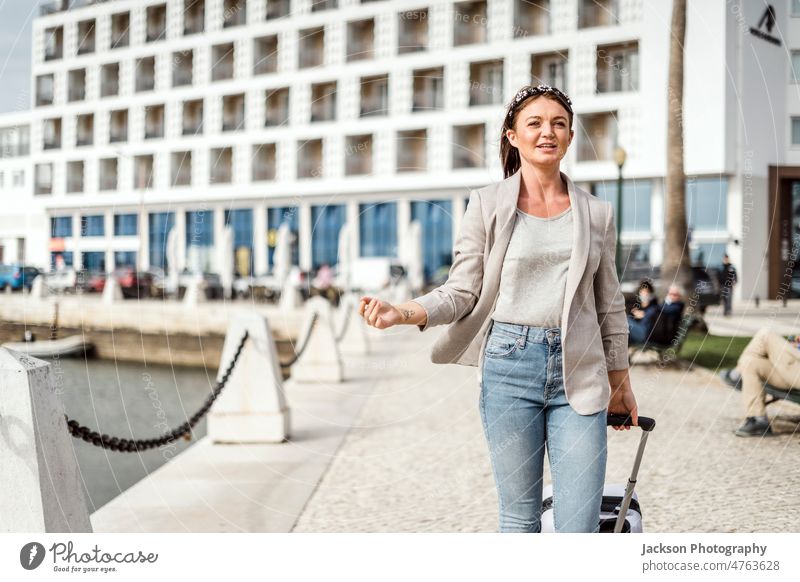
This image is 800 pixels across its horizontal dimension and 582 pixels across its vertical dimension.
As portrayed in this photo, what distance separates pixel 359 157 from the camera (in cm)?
1831

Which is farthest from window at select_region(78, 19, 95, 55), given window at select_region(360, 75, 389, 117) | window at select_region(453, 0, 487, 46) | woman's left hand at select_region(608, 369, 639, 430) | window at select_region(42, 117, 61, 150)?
window at select_region(360, 75, 389, 117)

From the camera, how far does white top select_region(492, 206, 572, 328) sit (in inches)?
106

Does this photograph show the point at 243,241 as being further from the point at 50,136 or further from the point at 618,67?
the point at 50,136

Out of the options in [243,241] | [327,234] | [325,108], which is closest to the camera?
[325,108]

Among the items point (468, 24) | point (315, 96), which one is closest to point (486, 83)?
point (468, 24)

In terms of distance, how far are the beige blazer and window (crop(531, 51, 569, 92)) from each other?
509 inches

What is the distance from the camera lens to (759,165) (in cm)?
472

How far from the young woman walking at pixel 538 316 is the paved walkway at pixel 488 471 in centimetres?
169

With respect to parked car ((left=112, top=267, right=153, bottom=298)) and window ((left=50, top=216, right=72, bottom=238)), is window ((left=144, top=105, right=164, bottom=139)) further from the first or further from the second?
parked car ((left=112, top=267, right=153, bottom=298))

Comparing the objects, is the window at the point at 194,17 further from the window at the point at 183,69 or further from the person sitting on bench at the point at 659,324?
A: the person sitting on bench at the point at 659,324

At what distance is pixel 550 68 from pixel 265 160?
9.20m

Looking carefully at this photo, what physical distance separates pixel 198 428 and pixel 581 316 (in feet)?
37.8

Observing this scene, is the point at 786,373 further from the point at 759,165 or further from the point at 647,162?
the point at 647,162

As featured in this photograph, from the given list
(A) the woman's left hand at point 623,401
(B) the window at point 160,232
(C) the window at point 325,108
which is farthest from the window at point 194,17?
(C) the window at point 325,108
